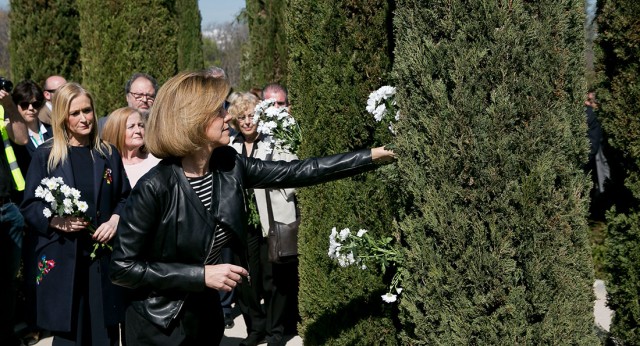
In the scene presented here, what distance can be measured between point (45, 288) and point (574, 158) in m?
3.18

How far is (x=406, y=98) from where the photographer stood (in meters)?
3.23

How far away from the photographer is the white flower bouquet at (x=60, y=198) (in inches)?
173

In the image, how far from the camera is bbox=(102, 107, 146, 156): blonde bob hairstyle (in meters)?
5.67

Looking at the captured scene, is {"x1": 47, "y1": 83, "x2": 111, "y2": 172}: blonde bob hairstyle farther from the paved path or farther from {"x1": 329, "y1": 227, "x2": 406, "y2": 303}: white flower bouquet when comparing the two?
the paved path

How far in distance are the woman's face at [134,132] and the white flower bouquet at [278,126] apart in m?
0.94

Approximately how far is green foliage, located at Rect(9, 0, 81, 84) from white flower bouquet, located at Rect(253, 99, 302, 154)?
6965mm

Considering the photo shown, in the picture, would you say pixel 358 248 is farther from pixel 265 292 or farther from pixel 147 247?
pixel 265 292

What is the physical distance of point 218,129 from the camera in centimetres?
330

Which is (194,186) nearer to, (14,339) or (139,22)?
(14,339)

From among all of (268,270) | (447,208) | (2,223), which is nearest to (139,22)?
(268,270)

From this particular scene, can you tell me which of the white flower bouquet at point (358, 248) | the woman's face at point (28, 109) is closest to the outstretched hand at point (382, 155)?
the white flower bouquet at point (358, 248)

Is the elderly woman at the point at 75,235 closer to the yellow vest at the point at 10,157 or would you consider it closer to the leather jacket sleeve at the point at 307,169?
the yellow vest at the point at 10,157

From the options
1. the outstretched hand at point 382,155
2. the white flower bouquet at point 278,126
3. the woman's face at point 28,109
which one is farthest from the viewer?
the woman's face at point 28,109

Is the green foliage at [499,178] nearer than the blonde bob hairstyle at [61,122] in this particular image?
Yes
